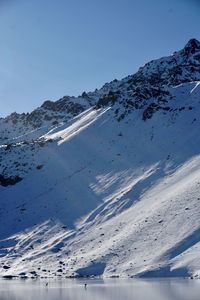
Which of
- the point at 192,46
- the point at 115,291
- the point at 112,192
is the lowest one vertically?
the point at 115,291

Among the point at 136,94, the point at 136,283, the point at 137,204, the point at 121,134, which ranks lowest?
the point at 136,283

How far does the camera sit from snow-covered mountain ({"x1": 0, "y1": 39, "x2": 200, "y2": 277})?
7219 centimetres

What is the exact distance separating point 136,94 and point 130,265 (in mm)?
64786

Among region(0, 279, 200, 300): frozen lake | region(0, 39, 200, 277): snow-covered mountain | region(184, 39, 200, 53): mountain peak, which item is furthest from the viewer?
region(184, 39, 200, 53): mountain peak

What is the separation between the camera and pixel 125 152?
109938mm

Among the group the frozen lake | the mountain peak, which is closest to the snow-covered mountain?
the frozen lake

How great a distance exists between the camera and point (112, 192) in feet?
318

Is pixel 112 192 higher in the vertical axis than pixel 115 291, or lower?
higher

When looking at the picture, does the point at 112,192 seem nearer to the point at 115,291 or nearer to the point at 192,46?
the point at 115,291

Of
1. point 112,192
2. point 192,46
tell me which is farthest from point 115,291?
point 192,46

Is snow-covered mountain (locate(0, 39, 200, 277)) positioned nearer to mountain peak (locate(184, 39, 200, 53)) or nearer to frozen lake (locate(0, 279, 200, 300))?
frozen lake (locate(0, 279, 200, 300))

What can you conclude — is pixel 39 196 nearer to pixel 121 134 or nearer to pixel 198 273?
pixel 121 134

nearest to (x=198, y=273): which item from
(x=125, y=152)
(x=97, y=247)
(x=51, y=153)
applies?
(x=97, y=247)

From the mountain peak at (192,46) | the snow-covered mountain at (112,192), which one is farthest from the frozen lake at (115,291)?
the mountain peak at (192,46)
